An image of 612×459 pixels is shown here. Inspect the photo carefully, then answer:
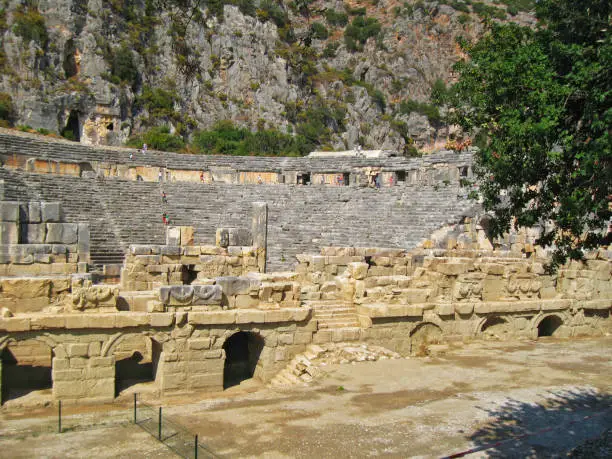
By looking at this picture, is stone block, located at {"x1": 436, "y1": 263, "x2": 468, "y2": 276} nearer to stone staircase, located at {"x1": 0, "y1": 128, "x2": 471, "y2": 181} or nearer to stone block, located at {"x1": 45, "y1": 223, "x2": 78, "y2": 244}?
stone block, located at {"x1": 45, "y1": 223, "x2": 78, "y2": 244}

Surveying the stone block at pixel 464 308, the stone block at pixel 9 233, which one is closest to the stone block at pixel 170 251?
the stone block at pixel 9 233

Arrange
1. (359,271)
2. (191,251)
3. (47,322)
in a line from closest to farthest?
(47,322)
(359,271)
(191,251)

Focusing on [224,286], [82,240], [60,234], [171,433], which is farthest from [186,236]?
[171,433]

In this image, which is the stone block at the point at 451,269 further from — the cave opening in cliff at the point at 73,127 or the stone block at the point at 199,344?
the cave opening in cliff at the point at 73,127

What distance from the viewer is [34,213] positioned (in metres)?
11.6

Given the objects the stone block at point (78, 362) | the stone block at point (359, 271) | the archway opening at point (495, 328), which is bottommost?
the stone block at point (78, 362)

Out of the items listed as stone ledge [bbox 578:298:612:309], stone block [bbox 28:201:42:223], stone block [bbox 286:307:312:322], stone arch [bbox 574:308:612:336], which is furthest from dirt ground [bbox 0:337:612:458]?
stone block [bbox 28:201:42:223]

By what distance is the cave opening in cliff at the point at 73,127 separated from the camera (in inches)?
1423

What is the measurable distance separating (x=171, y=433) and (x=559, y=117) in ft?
19.5

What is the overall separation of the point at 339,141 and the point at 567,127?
42510 mm

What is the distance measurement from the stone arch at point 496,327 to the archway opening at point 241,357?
5.29m

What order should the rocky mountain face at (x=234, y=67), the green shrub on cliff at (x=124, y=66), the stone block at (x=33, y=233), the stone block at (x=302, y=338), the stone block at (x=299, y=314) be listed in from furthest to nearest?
the green shrub on cliff at (x=124, y=66) → the rocky mountain face at (x=234, y=67) → the stone block at (x=33, y=233) → the stone block at (x=302, y=338) → the stone block at (x=299, y=314)

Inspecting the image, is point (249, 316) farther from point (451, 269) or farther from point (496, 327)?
point (496, 327)

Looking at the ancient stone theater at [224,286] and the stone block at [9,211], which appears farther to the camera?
the stone block at [9,211]
